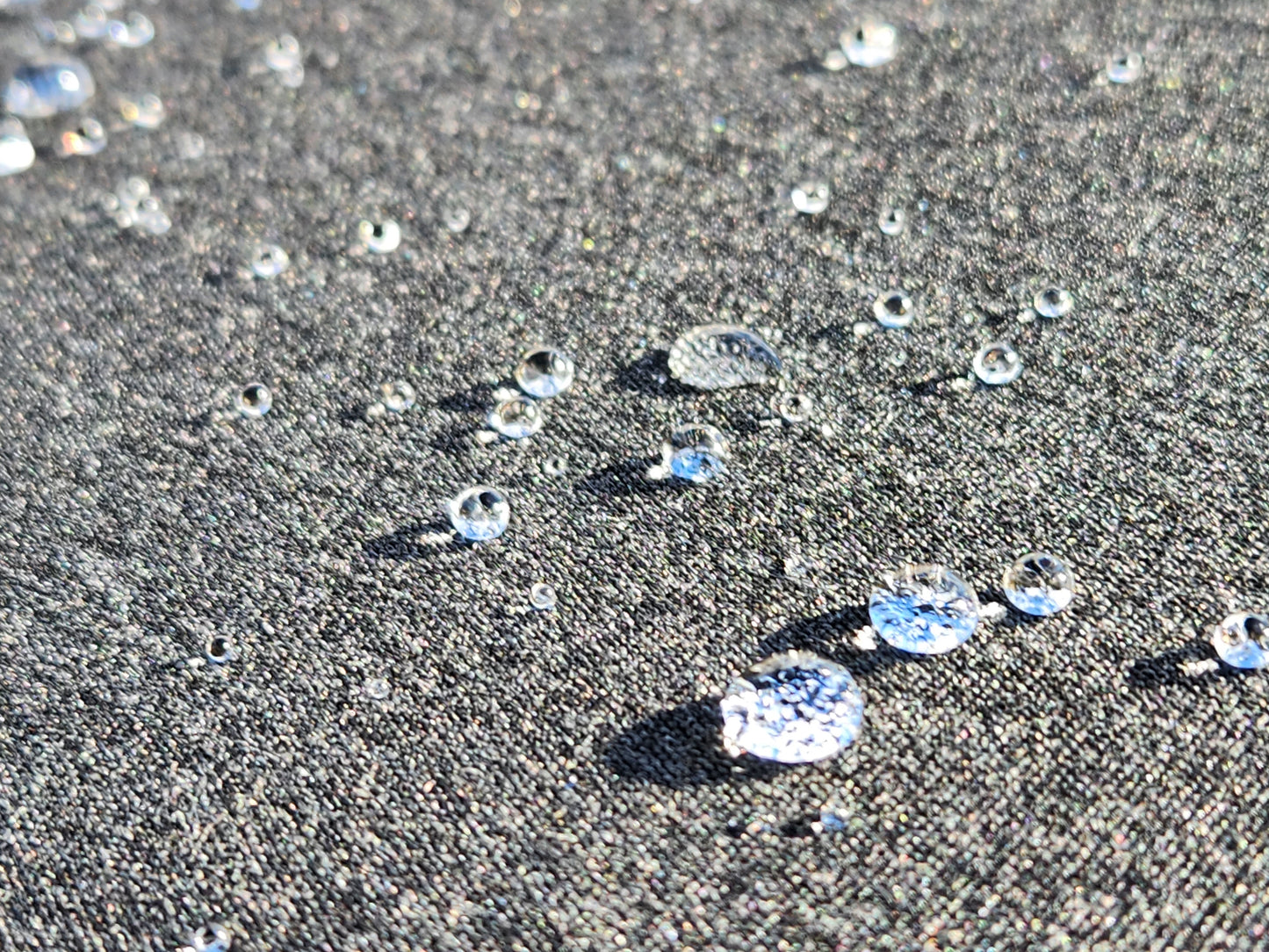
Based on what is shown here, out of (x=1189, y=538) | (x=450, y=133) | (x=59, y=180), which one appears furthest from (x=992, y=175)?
(x=59, y=180)

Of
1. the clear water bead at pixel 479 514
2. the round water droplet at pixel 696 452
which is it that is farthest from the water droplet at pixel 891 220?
the clear water bead at pixel 479 514

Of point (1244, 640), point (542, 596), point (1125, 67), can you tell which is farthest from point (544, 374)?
point (1125, 67)

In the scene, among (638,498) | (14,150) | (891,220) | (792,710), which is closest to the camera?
(792,710)

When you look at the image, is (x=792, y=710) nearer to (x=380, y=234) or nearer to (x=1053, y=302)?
(x=1053, y=302)

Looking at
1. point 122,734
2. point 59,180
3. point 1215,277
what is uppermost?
point 1215,277

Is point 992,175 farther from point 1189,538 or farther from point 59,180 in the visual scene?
point 59,180
